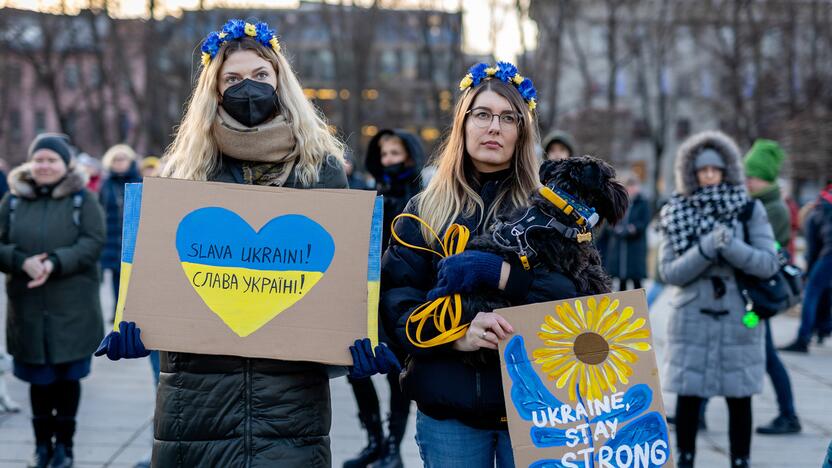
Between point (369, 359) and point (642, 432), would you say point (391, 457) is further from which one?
point (642, 432)

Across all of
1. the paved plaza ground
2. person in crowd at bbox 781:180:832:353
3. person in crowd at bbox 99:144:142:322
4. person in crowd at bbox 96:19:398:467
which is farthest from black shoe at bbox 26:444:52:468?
person in crowd at bbox 781:180:832:353

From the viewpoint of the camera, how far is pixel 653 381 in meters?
2.53

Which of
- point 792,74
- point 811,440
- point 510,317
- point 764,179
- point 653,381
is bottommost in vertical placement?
point 811,440

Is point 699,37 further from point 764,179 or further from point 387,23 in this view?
point 764,179

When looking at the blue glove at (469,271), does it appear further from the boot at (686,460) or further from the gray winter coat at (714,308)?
the boot at (686,460)

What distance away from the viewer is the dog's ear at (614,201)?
254 cm

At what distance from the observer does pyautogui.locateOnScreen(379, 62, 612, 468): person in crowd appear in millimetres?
2533

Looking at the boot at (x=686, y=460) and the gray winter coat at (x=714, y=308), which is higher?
the gray winter coat at (x=714, y=308)

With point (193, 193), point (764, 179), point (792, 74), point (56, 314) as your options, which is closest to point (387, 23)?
point (792, 74)

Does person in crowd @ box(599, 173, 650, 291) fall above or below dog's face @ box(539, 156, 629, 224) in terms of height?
below

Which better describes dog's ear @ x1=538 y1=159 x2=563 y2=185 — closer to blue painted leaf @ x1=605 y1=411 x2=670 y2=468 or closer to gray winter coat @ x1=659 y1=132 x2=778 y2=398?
blue painted leaf @ x1=605 y1=411 x2=670 y2=468

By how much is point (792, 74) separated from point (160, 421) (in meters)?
23.6

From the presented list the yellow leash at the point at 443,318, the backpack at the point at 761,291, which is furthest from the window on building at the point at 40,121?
the yellow leash at the point at 443,318

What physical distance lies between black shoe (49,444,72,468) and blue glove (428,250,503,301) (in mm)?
3228
